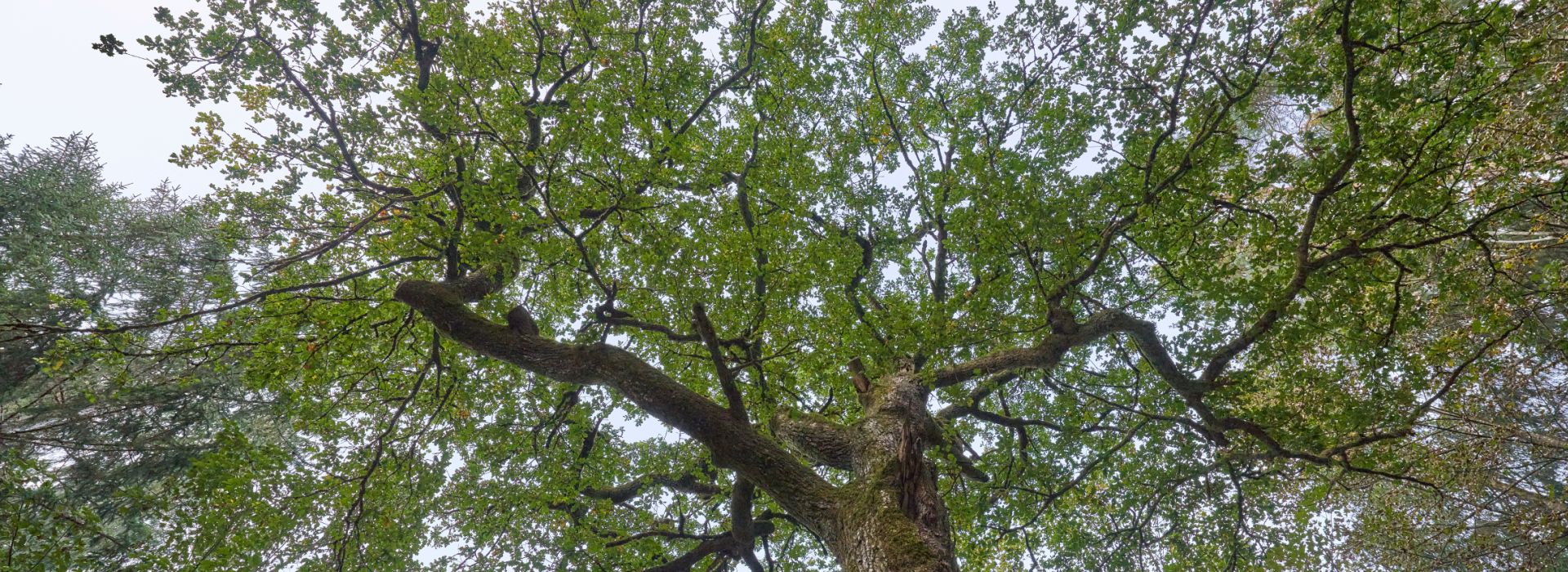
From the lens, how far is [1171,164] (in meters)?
6.12

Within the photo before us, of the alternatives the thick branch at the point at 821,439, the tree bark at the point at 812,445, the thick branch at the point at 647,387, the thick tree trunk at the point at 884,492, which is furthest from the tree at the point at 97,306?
the thick tree trunk at the point at 884,492

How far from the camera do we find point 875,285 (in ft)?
33.5

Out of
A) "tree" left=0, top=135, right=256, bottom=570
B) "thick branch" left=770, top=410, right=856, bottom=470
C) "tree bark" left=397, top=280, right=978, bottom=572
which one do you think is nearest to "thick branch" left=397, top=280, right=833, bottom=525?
"tree bark" left=397, top=280, right=978, bottom=572

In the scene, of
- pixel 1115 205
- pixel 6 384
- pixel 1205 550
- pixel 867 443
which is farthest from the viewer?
pixel 6 384

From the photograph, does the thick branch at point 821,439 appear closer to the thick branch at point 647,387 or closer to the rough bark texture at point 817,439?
the rough bark texture at point 817,439

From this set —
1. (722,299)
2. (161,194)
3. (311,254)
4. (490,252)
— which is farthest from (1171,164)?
(161,194)

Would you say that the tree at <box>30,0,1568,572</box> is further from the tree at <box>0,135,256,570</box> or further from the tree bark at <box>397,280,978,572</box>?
the tree at <box>0,135,256,570</box>

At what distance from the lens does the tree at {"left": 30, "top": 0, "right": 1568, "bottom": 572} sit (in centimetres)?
570

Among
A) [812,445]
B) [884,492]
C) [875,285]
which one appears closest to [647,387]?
[812,445]

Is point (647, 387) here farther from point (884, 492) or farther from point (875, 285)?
point (875, 285)

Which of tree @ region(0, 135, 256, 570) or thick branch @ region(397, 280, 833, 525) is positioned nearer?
thick branch @ region(397, 280, 833, 525)

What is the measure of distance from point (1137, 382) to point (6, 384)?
777 inches

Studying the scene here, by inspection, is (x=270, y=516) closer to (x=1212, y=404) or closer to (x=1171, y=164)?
(x=1171, y=164)

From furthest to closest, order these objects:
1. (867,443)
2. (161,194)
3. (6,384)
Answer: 1. (161,194)
2. (6,384)
3. (867,443)
